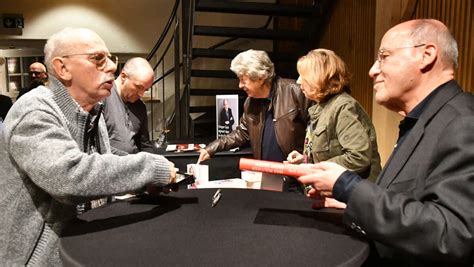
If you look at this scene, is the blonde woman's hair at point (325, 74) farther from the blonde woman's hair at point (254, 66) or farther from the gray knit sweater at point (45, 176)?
the gray knit sweater at point (45, 176)

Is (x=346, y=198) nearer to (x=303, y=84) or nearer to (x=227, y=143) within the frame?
(x=303, y=84)

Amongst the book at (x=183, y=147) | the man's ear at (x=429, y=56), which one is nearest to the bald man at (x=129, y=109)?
the book at (x=183, y=147)

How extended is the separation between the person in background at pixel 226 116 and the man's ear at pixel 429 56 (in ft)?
7.40

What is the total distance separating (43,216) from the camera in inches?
51.8

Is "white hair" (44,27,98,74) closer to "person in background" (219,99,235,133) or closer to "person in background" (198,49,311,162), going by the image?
"person in background" (198,49,311,162)

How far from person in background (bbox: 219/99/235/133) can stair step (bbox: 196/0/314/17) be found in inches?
55.3

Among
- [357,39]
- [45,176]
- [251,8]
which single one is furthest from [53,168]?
[251,8]

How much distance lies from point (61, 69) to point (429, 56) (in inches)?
47.0

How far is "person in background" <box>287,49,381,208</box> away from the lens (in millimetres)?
1936

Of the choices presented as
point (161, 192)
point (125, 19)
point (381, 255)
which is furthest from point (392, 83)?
point (125, 19)

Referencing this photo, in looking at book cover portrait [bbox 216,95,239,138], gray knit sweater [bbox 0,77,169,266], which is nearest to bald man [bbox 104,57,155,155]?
book cover portrait [bbox 216,95,239,138]

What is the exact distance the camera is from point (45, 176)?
1.20 m

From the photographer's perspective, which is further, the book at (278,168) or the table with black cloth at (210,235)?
the book at (278,168)

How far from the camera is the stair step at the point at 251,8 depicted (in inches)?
172
